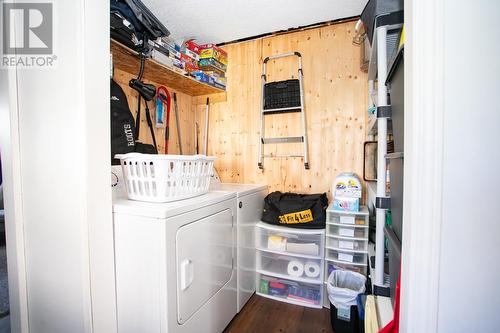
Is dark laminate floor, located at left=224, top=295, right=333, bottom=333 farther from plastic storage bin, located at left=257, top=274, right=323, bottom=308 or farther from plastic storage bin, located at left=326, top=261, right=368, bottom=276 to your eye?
plastic storage bin, located at left=326, top=261, right=368, bottom=276

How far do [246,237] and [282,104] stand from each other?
1263mm

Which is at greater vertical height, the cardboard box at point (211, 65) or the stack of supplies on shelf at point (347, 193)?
Answer: the cardboard box at point (211, 65)

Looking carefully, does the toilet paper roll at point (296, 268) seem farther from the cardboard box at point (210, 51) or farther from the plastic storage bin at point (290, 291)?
the cardboard box at point (210, 51)

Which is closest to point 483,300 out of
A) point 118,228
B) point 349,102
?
point 118,228

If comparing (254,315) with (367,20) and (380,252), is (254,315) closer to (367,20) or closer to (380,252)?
(380,252)

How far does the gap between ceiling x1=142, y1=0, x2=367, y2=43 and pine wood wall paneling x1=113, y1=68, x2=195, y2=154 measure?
0.57 meters

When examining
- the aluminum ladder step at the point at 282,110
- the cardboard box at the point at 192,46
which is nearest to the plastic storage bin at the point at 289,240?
the aluminum ladder step at the point at 282,110

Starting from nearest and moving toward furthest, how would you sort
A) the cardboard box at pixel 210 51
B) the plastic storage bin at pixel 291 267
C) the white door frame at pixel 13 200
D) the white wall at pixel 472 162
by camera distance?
the white wall at pixel 472 162, the white door frame at pixel 13 200, the plastic storage bin at pixel 291 267, the cardboard box at pixel 210 51

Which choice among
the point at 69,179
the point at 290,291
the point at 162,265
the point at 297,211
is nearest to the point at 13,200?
the point at 69,179

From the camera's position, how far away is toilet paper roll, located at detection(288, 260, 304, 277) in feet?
5.47

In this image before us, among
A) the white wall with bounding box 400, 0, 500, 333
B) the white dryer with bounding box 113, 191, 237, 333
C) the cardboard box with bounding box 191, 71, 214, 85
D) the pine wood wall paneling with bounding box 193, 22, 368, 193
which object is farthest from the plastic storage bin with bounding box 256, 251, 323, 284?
the cardboard box with bounding box 191, 71, 214, 85

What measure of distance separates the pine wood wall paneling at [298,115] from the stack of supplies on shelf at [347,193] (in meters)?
0.28

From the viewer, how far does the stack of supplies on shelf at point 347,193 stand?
1.54 m

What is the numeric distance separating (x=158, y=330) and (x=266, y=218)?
1053mm
